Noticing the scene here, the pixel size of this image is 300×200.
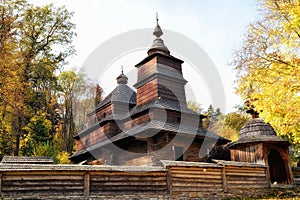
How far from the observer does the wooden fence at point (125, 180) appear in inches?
451

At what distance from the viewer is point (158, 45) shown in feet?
81.9

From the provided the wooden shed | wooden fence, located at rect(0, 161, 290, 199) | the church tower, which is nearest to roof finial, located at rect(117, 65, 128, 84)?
the church tower

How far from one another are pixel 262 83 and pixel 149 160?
900 cm

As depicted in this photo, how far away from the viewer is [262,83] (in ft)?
41.9

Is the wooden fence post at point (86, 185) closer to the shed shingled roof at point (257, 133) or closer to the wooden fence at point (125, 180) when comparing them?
the wooden fence at point (125, 180)

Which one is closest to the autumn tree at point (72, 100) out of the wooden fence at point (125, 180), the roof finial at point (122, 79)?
the roof finial at point (122, 79)

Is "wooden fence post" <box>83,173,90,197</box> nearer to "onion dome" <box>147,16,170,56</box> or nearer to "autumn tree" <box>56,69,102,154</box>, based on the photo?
"onion dome" <box>147,16,170,56</box>

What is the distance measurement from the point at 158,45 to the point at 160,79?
3.91m

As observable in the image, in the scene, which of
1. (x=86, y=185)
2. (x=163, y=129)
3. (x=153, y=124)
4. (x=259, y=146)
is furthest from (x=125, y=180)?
(x=259, y=146)

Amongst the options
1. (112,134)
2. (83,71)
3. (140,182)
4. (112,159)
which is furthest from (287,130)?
(83,71)

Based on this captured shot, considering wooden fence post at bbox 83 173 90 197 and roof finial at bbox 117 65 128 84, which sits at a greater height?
roof finial at bbox 117 65 128 84

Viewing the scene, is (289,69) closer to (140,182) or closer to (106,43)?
(140,182)

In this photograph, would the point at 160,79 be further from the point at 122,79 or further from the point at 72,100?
the point at 72,100

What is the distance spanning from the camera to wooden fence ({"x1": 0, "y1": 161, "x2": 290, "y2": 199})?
11.5 m
